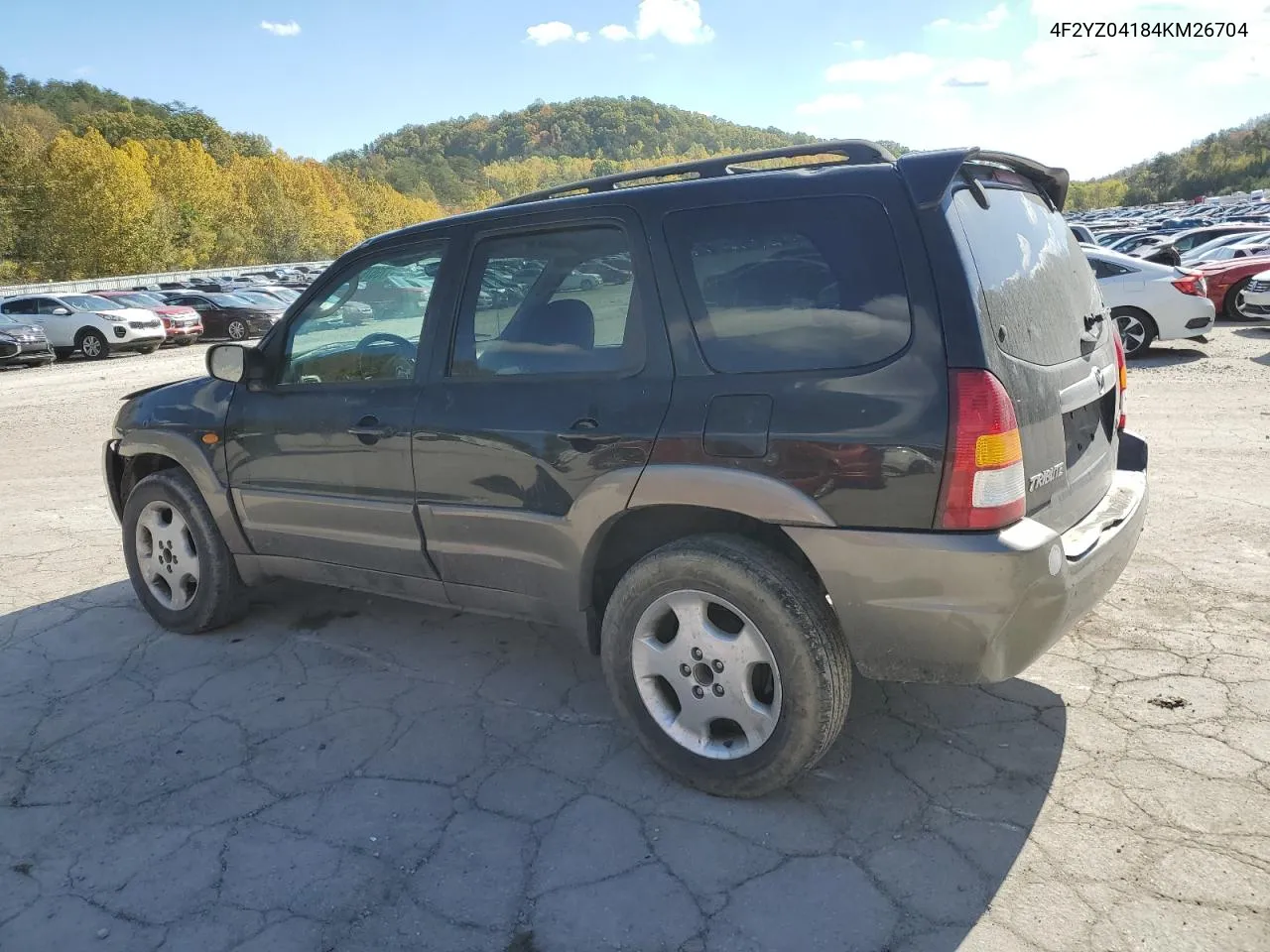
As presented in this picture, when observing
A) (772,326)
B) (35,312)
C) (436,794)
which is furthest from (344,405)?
(35,312)

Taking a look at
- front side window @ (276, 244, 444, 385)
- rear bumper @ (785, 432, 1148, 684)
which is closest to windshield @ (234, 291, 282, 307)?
front side window @ (276, 244, 444, 385)

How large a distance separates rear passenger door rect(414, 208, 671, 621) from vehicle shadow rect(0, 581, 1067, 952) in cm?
57

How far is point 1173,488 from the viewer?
19.5 feet

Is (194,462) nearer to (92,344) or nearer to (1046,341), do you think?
(1046,341)

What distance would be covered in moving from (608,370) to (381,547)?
1.31 meters

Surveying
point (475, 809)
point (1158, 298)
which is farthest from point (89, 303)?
point (475, 809)

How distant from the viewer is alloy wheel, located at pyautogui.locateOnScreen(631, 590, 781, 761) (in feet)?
9.18

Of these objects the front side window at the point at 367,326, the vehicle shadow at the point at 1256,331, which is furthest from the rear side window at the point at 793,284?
the vehicle shadow at the point at 1256,331

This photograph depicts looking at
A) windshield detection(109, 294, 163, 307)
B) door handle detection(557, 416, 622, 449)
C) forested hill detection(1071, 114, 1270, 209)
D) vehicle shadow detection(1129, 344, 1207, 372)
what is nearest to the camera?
door handle detection(557, 416, 622, 449)

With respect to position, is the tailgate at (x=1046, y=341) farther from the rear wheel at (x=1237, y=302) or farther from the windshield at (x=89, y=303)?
the windshield at (x=89, y=303)

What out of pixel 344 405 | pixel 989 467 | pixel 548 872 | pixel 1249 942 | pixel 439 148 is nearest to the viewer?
pixel 1249 942

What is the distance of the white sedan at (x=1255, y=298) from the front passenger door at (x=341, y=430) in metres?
16.2

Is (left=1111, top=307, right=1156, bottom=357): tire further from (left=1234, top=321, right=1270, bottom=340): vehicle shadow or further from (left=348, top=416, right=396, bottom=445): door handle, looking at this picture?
(left=348, top=416, right=396, bottom=445): door handle

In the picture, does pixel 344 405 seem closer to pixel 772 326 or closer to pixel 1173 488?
pixel 772 326
